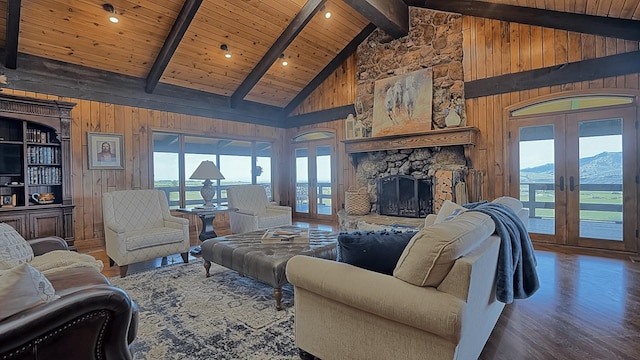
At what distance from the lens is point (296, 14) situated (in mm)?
5391

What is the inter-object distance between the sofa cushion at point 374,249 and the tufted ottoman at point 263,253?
1000 mm

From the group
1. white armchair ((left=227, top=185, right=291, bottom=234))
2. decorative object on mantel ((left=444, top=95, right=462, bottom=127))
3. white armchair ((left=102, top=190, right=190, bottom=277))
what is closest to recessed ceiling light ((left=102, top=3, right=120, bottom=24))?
white armchair ((left=102, top=190, right=190, bottom=277))

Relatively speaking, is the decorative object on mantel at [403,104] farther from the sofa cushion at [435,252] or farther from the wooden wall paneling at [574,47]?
the sofa cushion at [435,252]

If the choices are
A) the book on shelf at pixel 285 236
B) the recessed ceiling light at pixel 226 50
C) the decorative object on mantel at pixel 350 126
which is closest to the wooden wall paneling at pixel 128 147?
the recessed ceiling light at pixel 226 50

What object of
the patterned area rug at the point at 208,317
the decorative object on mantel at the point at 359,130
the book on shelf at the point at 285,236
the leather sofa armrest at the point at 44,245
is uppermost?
the decorative object on mantel at the point at 359,130

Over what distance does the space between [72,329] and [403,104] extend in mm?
5682

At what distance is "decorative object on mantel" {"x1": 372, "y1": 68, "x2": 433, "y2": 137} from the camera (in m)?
5.62

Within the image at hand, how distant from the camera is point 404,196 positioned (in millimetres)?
5906

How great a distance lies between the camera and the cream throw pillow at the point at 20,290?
3.69ft

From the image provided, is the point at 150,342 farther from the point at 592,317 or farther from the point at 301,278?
the point at 592,317

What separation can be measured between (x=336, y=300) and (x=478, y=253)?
78 centimetres

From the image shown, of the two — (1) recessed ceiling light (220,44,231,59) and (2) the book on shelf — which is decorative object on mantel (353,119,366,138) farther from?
(2) the book on shelf

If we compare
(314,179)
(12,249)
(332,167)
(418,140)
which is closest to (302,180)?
(314,179)

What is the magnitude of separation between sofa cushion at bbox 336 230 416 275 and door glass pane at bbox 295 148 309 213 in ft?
20.3
